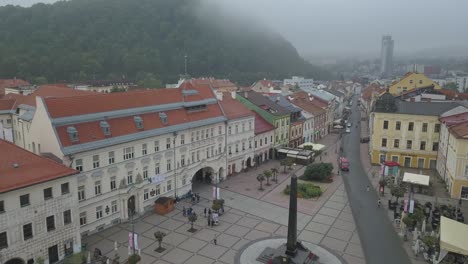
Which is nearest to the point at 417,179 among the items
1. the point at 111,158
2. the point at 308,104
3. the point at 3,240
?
the point at 111,158

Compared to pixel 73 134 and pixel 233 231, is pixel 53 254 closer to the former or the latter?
pixel 73 134

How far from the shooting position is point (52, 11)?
15625 cm

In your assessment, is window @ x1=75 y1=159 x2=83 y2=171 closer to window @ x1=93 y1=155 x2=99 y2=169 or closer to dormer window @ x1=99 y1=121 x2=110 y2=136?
window @ x1=93 y1=155 x2=99 y2=169

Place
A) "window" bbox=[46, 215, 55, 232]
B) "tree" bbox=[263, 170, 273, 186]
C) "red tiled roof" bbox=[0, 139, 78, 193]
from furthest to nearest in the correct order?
"tree" bbox=[263, 170, 273, 186]
"window" bbox=[46, 215, 55, 232]
"red tiled roof" bbox=[0, 139, 78, 193]

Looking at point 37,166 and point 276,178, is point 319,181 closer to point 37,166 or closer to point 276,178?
point 276,178

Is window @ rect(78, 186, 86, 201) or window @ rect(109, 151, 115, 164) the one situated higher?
window @ rect(109, 151, 115, 164)

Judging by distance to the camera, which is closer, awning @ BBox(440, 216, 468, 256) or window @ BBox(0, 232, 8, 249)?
window @ BBox(0, 232, 8, 249)

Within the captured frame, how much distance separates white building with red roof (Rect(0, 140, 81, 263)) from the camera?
27969mm

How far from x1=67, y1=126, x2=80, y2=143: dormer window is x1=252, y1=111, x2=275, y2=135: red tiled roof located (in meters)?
32.8

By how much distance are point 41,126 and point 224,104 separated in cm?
2824

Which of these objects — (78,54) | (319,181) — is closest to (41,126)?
(319,181)

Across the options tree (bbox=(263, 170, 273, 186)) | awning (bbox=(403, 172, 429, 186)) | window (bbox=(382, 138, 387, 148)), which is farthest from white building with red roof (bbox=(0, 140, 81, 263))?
window (bbox=(382, 138, 387, 148))

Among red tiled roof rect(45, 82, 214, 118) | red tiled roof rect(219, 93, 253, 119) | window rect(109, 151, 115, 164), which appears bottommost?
window rect(109, 151, 115, 164)

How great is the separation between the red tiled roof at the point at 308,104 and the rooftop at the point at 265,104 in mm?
11672
